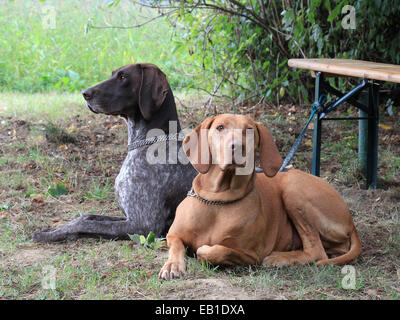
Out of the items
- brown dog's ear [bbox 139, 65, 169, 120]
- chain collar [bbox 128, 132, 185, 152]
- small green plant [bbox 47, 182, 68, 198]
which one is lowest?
small green plant [bbox 47, 182, 68, 198]

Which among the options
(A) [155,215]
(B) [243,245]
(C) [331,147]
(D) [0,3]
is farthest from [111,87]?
(D) [0,3]

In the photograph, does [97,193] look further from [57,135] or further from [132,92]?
[57,135]

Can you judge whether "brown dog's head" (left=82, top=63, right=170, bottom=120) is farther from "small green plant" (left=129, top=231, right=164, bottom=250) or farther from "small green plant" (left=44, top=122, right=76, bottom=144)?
"small green plant" (left=44, top=122, right=76, bottom=144)

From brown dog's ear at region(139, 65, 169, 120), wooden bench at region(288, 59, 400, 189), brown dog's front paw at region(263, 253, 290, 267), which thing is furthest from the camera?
wooden bench at region(288, 59, 400, 189)

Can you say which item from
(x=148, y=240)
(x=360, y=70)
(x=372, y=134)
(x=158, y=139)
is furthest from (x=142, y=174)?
(x=372, y=134)

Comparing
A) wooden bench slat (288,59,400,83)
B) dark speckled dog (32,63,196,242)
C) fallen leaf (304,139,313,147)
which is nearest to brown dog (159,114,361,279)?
dark speckled dog (32,63,196,242)

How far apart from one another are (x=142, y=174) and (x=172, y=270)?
1.01 metres

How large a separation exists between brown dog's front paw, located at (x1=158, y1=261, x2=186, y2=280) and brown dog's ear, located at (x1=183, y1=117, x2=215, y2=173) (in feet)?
1.66

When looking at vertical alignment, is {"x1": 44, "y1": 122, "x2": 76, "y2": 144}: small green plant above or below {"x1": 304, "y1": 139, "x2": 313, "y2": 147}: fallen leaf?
above

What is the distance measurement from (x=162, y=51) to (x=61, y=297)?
7.30 metres

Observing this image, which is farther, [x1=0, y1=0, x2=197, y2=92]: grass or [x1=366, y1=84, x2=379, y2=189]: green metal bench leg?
[x1=0, y1=0, x2=197, y2=92]: grass

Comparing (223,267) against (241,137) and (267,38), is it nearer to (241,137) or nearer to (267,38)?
(241,137)

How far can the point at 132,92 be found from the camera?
3672 millimetres

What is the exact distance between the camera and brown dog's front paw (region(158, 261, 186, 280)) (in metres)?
2.81
